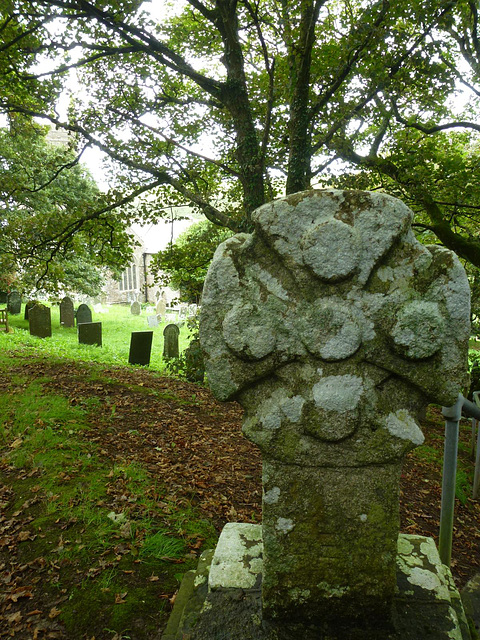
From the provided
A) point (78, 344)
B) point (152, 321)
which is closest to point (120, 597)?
point (78, 344)

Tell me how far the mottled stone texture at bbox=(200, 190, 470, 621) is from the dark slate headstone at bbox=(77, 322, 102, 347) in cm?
1387

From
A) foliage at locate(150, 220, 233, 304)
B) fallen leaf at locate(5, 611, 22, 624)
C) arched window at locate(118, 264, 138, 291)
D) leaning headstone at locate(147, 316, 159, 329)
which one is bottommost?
fallen leaf at locate(5, 611, 22, 624)

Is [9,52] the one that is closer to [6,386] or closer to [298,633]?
[6,386]

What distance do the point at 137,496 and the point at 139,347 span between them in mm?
8237

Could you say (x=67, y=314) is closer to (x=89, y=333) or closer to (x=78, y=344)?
(x=89, y=333)

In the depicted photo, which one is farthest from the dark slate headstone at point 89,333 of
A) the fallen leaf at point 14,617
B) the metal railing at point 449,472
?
the metal railing at point 449,472

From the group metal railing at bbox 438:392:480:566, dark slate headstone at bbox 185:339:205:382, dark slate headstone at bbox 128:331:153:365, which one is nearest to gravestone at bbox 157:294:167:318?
dark slate headstone at bbox 128:331:153:365

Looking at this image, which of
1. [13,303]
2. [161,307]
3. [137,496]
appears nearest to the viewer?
[137,496]

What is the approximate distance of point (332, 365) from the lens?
1923 millimetres

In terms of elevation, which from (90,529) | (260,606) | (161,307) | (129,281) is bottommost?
(90,529)

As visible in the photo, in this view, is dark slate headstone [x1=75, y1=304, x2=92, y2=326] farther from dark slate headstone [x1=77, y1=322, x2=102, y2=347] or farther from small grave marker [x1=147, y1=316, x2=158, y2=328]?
small grave marker [x1=147, y1=316, x2=158, y2=328]

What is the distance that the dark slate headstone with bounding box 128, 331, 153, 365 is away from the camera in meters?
11.8

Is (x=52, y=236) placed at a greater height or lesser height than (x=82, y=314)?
greater

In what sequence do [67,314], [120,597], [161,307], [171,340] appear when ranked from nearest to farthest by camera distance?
[120,597]
[171,340]
[67,314]
[161,307]
